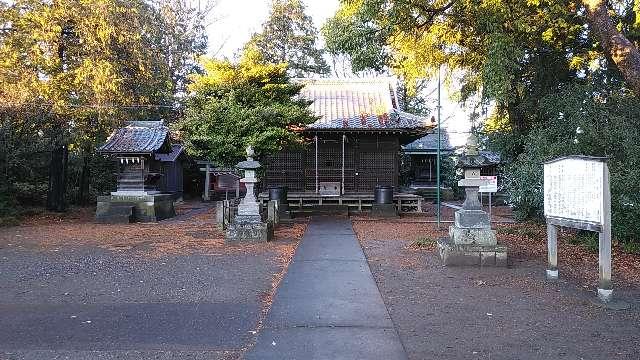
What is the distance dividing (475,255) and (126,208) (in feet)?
42.6

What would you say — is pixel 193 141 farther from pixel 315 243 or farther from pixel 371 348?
pixel 371 348

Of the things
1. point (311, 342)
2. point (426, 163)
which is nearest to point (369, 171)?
point (426, 163)

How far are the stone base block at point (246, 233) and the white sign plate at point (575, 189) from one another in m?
6.45

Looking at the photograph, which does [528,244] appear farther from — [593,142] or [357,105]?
[357,105]

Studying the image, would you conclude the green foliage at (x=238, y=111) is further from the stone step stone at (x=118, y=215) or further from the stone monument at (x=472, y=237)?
the stone monument at (x=472, y=237)

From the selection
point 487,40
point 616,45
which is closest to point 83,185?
point 487,40

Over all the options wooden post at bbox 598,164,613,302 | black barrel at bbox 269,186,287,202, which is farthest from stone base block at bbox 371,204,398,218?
wooden post at bbox 598,164,613,302

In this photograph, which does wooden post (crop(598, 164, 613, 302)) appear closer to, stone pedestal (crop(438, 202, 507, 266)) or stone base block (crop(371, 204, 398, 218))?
stone pedestal (crop(438, 202, 507, 266))

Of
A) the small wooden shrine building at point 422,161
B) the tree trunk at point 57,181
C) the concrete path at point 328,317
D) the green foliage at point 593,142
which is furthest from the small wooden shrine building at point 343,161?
the concrete path at point 328,317

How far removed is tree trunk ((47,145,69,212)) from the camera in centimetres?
1897

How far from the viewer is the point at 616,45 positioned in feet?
30.0

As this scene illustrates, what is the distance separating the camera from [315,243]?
10930mm

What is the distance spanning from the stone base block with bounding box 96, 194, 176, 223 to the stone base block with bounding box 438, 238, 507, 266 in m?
12.2

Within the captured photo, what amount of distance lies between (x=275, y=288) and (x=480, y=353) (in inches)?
127
